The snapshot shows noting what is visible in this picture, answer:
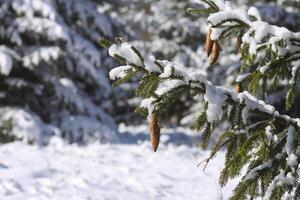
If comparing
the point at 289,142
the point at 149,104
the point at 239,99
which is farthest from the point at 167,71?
the point at 289,142

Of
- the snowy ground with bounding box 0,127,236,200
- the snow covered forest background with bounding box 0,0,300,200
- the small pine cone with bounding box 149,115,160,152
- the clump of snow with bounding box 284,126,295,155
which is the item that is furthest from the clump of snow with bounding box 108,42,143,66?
the snow covered forest background with bounding box 0,0,300,200

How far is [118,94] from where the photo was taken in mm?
15609

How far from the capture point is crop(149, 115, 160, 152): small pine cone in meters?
2.93

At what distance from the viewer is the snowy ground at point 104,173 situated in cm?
597

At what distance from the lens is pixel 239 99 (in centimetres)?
320

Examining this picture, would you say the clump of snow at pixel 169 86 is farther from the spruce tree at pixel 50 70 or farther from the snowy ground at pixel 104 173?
the spruce tree at pixel 50 70

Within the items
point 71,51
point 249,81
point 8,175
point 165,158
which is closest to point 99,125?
point 71,51

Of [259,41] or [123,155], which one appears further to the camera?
[123,155]

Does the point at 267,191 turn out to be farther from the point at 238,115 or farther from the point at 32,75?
the point at 32,75

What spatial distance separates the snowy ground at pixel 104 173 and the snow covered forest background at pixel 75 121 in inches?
0.5

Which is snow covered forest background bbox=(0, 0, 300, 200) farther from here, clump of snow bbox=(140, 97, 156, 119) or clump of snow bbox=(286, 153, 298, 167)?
clump of snow bbox=(140, 97, 156, 119)

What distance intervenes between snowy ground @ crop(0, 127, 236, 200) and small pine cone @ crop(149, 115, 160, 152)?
2.05m

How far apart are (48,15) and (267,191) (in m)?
7.90

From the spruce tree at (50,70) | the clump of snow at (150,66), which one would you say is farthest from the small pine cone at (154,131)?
the spruce tree at (50,70)
